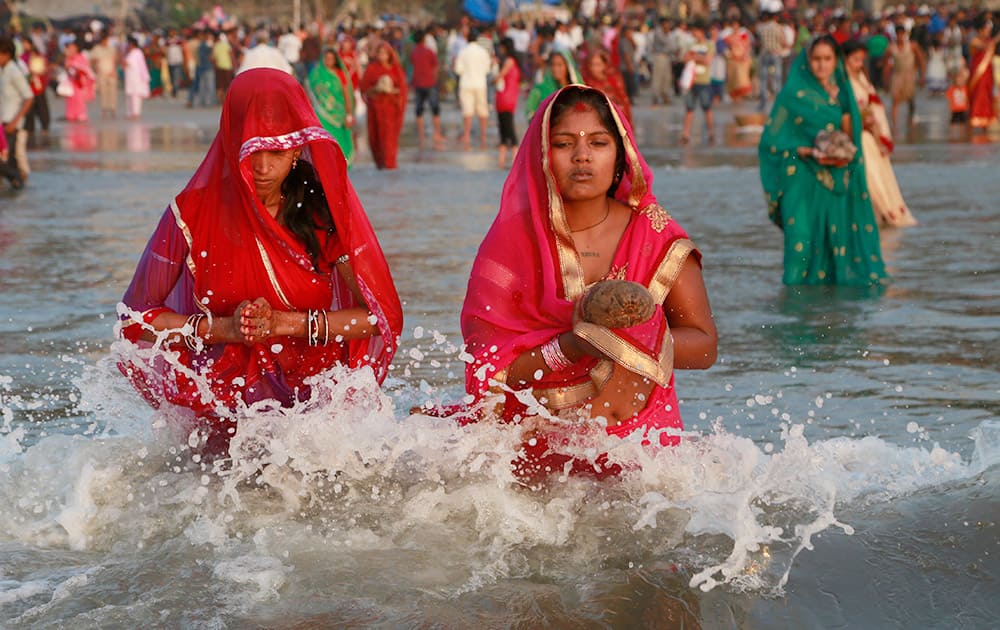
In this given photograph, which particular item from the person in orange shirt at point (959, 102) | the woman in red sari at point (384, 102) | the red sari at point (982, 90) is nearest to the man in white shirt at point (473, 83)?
the woman in red sari at point (384, 102)

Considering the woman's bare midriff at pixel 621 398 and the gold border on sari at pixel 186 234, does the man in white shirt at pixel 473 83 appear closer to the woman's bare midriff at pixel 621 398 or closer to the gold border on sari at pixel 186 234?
the gold border on sari at pixel 186 234

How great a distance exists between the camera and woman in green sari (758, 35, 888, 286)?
825 centimetres

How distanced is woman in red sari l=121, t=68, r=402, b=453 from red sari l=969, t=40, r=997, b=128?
17772mm

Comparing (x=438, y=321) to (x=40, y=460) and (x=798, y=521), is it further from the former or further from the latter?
(x=798, y=521)

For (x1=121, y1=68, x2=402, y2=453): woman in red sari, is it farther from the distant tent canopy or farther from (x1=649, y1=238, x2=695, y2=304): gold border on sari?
the distant tent canopy

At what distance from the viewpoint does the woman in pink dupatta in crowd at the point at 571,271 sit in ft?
12.5

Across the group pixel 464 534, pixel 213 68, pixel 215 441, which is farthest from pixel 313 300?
pixel 213 68

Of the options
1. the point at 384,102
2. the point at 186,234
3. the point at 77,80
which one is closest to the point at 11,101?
the point at 384,102

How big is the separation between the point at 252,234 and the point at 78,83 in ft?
76.2

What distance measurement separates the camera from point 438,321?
24.2 feet

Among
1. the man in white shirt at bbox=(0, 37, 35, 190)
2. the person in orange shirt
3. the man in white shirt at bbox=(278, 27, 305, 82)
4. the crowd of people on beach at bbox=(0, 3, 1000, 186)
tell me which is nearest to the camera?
the man in white shirt at bbox=(0, 37, 35, 190)

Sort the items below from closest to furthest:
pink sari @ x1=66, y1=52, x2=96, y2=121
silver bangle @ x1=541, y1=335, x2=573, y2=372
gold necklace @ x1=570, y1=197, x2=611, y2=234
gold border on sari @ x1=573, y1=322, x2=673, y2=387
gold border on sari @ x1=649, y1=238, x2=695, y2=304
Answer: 1. gold border on sari @ x1=573, y1=322, x2=673, y2=387
2. silver bangle @ x1=541, y1=335, x2=573, y2=372
3. gold border on sari @ x1=649, y1=238, x2=695, y2=304
4. gold necklace @ x1=570, y1=197, x2=611, y2=234
5. pink sari @ x1=66, y1=52, x2=96, y2=121

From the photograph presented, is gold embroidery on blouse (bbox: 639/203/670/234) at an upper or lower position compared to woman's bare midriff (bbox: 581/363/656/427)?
upper

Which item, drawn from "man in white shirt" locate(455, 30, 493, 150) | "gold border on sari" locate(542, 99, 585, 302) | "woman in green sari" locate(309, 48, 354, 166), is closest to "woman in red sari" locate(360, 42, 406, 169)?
"woman in green sari" locate(309, 48, 354, 166)
